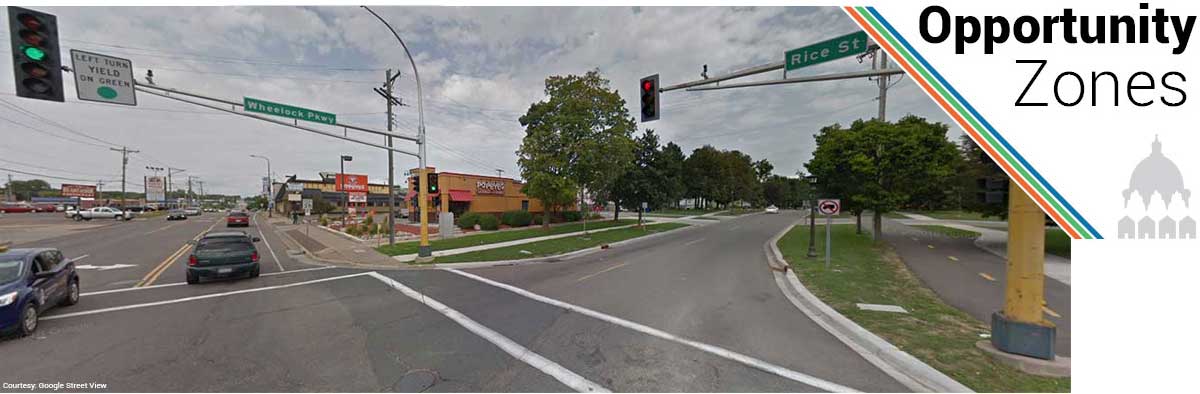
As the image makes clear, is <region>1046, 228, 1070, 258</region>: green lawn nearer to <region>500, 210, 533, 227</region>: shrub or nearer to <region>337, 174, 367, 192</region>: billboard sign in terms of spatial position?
<region>500, 210, 533, 227</region>: shrub

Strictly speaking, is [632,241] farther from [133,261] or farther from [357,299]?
[133,261]

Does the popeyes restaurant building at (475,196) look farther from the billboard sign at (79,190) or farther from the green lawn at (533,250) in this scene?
the billboard sign at (79,190)

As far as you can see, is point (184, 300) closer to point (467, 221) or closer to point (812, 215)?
point (812, 215)

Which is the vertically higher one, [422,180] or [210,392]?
[422,180]

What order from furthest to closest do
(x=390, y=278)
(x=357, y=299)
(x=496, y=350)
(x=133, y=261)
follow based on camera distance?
1. (x=133, y=261)
2. (x=390, y=278)
3. (x=357, y=299)
4. (x=496, y=350)

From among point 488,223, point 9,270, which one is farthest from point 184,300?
point 488,223

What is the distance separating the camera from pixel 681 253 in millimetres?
15508

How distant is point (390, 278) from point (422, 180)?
459 centimetres

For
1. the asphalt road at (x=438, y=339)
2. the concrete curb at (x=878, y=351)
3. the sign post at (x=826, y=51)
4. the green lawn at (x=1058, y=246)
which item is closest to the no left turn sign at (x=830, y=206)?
the asphalt road at (x=438, y=339)

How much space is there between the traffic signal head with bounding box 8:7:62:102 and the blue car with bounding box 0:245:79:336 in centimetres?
277

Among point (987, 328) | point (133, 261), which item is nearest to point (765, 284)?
point (987, 328)

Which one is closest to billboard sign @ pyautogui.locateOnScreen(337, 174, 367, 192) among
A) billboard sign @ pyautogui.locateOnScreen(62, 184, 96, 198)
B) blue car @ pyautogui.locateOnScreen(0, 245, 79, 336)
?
blue car @ pyautogui.locateOnScreen(0, 245, 79, 336)

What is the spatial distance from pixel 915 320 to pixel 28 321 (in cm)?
1343

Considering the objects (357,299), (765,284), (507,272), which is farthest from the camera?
(507,272)
